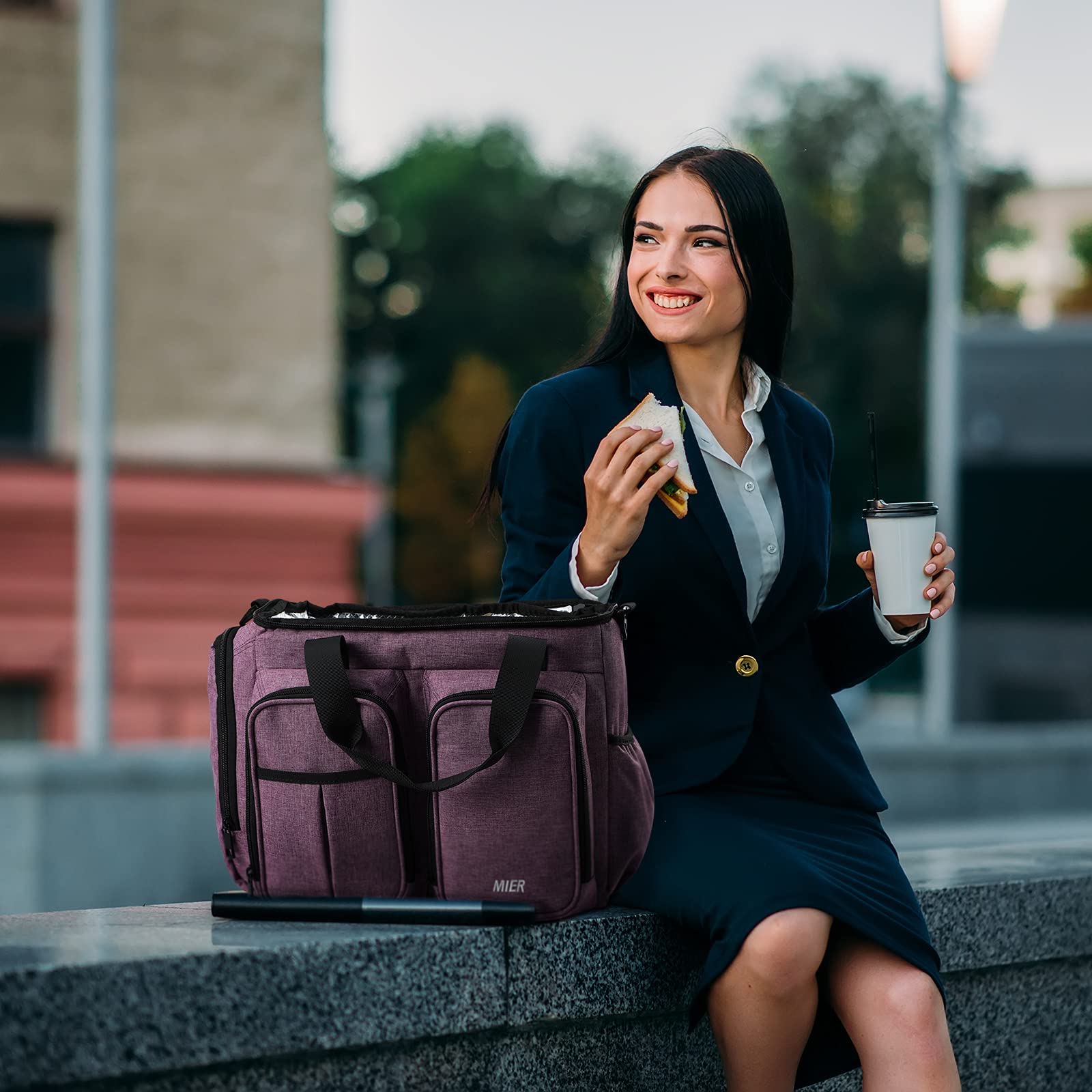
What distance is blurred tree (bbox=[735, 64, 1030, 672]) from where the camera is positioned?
132 ft

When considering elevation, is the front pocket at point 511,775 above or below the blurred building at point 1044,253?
below

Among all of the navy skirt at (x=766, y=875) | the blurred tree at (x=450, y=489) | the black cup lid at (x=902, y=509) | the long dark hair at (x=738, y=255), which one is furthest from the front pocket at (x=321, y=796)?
the blurred tree at (x=450, y=489)

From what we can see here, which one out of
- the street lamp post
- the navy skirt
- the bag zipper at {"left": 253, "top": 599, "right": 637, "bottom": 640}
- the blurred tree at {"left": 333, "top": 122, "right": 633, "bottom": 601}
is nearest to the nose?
the bag zipper at {"left": 253, "top": 599, "right": 637, "bottom": 640}

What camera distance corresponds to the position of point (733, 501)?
3369mm

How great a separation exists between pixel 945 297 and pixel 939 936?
955 cm

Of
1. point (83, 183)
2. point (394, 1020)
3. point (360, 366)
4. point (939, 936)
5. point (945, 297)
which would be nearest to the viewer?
point (394, 1020)

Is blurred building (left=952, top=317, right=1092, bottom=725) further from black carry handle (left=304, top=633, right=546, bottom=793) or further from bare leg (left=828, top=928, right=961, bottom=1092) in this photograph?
black carry handle (left=304, top=633, right=546, bottom=793)

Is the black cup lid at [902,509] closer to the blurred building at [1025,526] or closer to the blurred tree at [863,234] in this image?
the blurred building at [1025,526]

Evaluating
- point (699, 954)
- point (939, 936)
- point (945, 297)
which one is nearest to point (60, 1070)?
point (699, 954)

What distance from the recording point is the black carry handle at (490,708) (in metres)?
2.80

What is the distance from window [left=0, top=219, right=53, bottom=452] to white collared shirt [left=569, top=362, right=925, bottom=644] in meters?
13.6

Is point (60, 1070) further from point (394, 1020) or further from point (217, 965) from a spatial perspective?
point (394, 1020)

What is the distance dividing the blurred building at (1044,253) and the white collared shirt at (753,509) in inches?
972

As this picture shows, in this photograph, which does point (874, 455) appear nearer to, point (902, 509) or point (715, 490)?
A: point (902, 509)
